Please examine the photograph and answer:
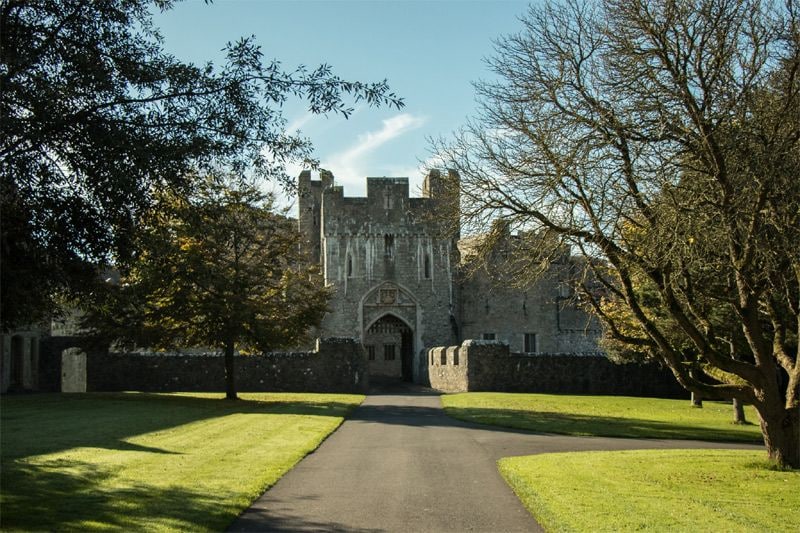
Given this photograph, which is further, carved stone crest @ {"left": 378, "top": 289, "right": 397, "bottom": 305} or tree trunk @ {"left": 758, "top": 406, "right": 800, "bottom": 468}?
carved stone crest @ {"left": 378, "top": 289, "right": 397, "bottom": 305}

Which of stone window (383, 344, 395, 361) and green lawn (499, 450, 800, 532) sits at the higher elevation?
stone window (383, 344, 395, 361)

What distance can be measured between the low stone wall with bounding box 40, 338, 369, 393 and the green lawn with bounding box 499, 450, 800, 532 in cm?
2086

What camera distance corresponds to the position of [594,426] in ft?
69.9

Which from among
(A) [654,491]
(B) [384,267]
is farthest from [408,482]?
(B) [384,267]

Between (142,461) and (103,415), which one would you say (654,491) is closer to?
(142,461)

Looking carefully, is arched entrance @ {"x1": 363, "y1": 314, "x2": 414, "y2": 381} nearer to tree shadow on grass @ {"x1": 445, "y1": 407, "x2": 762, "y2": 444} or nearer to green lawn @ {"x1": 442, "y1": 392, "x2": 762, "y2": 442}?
green lawn @ {"x1": 442, "y1": 392, "x2": 762, "y2": 442}

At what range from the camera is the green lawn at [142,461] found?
845cm

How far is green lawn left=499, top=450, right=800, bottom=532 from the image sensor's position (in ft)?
29.1

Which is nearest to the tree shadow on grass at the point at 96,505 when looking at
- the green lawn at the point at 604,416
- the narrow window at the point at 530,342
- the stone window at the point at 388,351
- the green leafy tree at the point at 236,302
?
the green lawn at the point at 604,416

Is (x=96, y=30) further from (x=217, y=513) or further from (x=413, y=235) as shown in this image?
(x=413, y=235)

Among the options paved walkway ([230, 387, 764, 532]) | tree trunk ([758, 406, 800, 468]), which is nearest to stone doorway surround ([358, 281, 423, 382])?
paved walkway ([230, 387, 764, 532])

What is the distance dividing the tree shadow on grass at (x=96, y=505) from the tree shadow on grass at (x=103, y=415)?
250cm

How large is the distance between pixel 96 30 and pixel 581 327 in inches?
1902

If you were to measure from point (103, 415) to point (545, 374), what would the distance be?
2107cm
